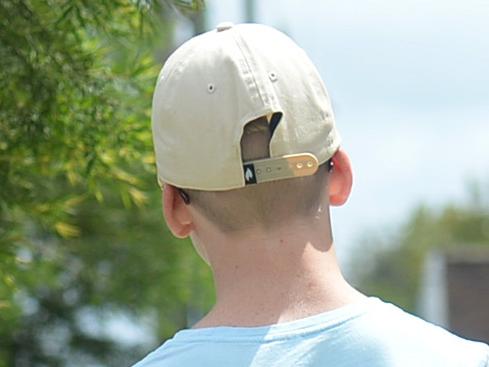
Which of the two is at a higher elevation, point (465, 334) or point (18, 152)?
point (18, 152)

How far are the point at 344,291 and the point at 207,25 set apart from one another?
584 centimetres

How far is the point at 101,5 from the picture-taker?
11.2 feet

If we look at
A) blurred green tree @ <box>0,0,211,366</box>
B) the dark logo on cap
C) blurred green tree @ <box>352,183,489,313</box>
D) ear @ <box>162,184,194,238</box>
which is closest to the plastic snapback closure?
the dark logo on cap

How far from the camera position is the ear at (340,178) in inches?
90.5

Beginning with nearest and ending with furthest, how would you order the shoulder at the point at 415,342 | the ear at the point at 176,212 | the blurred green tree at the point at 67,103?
the shoulder at the point at 415,342
the ear at the point at 176,212
the blurred green tree at the point at 67,103

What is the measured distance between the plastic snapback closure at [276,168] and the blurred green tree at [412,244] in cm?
5021

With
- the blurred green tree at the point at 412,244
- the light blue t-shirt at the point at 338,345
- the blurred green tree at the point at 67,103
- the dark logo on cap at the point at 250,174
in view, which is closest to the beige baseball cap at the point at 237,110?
the dark logo on cap at the point at 250,174

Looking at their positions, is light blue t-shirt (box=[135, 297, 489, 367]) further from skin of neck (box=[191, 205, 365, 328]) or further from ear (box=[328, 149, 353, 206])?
ear (box=[328, 149, 353, 206])

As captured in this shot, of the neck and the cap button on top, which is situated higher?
the cap button on top

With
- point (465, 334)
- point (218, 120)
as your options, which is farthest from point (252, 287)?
point (465, 334)

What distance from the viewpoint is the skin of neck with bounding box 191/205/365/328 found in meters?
2.20

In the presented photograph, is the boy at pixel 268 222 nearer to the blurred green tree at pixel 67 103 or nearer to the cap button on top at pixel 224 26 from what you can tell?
the cap button on top at pixel 224 26

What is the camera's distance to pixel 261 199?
220cm

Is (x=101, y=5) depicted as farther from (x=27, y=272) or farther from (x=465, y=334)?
(x=465, y=334)
